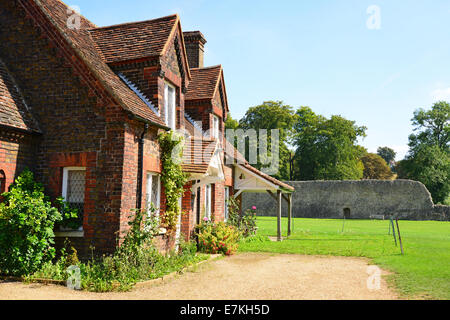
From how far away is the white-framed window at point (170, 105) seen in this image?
12.3 meters

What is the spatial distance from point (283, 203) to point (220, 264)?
32640 millimetres

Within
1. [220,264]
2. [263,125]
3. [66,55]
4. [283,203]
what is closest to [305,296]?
[220,264]

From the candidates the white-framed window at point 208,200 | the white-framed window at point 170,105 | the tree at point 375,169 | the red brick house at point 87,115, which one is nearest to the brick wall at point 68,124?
the red brick house at point 87,115

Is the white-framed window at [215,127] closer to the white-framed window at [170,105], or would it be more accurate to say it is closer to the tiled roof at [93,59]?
the white-framed window at [170,105]

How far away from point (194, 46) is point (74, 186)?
11.2 m

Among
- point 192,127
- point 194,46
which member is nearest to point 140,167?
point 192,127

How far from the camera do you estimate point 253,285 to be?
853 centimetres

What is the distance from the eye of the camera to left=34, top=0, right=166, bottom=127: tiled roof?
9406 mm

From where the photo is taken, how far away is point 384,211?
4153cm

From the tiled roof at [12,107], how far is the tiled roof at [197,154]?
14.7 feet

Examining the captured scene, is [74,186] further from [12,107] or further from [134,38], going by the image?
[134,38]

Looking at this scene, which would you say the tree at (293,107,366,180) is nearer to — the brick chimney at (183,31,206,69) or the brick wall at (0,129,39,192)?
the brick chimney at (183,31,206,69)

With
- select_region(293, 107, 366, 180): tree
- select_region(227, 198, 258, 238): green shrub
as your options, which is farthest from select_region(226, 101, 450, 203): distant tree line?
select_region(227, 198, 258, 238): green shrub
